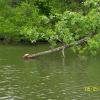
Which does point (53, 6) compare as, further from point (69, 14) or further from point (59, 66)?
point (69, 14)

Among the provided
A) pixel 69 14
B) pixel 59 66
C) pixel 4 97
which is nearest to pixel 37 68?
pixel 59 66

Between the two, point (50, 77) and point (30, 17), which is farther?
point (30, 17)

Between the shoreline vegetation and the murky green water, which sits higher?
the shoreline vegetation

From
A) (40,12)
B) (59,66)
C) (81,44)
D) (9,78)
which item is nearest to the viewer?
(9,78)

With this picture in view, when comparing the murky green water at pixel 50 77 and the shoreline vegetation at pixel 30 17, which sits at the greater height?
the shoreline vegetation at pixel 30 17

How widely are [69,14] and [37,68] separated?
7111 mm

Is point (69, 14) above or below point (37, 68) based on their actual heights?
above

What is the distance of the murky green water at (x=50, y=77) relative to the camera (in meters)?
25.1

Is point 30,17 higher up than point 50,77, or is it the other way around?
point 30,17

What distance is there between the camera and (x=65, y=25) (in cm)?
2972

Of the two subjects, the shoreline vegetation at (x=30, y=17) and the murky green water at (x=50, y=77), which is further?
the shoreline vegetation at (x=30, y=17)

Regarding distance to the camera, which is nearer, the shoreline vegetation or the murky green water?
the murky green water

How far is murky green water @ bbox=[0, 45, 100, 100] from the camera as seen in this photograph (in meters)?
25.1

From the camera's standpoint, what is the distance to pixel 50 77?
30359 mm
